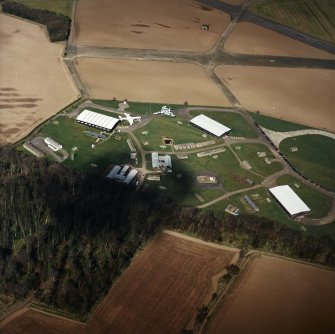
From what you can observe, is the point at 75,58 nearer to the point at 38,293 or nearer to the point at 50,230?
the point at 50,230

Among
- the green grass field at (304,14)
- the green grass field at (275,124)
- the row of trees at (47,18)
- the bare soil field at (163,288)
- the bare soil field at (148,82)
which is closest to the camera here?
the bare soil field at (163,288)

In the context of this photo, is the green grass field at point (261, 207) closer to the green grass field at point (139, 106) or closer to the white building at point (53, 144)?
the green grass field at point (139, 106)

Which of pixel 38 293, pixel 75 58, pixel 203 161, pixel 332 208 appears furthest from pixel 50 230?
pixel 75 58

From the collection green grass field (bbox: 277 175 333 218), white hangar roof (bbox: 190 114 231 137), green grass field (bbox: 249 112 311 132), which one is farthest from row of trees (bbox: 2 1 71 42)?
green grass field (bbox: 277 175 333 218)

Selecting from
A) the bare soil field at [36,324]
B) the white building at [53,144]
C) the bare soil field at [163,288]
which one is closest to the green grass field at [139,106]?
the white building at [53,144]

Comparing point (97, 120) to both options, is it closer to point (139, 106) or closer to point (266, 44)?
point (139, 106)

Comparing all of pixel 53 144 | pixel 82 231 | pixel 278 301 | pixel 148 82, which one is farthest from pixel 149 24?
pixel 278 301

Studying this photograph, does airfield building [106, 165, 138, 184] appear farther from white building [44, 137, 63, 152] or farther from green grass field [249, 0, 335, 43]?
green grass field [249, 0, 335, 43]
